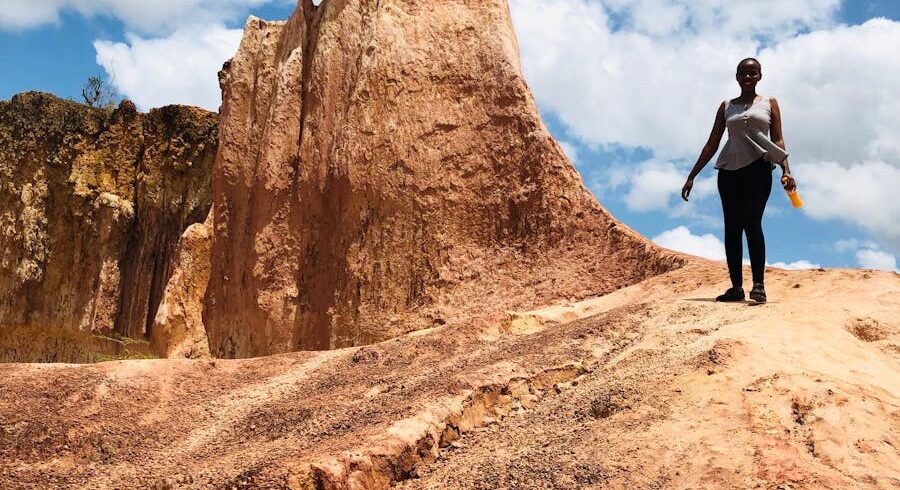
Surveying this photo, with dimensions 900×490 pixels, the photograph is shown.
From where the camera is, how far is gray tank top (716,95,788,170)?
20.4 feet

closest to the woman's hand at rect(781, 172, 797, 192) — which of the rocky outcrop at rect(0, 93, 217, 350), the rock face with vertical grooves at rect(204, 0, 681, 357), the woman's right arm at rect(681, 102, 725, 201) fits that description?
the woman's right arm at rect(681, 102, 725, 201)

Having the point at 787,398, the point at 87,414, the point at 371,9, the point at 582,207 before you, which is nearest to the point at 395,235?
the point at 582,207

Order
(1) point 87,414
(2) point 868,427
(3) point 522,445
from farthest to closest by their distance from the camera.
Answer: (1) point 87,414 → (3) point 522,445 → (2) point 868,427

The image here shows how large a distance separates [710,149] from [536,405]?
257 cm

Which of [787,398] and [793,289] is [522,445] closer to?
[787,398]

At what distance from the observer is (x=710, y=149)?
22.0ft

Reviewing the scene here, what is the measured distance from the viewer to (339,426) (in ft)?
18.3

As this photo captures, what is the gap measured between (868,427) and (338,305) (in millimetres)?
6679

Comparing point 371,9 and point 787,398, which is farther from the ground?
point 371,9

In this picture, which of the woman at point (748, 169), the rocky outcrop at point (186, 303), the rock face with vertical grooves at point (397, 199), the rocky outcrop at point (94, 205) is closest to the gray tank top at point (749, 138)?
the woman at point (748, 169)

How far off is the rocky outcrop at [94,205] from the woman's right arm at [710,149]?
1146 centimetres

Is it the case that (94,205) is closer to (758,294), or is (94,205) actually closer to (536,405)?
(536,405)

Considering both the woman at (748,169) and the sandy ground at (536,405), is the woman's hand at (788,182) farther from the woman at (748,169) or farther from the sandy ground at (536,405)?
the sandy ground at (536,405)

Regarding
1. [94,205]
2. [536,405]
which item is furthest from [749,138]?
[94,205]
